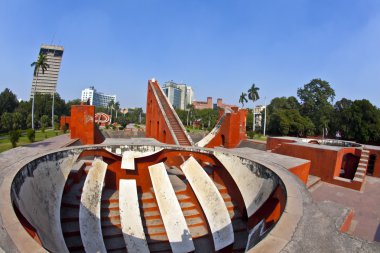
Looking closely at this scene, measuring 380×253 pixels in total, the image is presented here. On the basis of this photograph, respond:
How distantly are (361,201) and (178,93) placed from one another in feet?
412

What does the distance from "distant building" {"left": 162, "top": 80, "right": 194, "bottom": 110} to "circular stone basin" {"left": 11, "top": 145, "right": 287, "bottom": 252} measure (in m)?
112

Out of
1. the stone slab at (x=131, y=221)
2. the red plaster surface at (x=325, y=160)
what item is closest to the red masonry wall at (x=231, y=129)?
the red plaster surface at (x=325, y=160)

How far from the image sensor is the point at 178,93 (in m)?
132

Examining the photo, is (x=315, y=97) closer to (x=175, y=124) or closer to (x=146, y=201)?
(x=175, y=124)

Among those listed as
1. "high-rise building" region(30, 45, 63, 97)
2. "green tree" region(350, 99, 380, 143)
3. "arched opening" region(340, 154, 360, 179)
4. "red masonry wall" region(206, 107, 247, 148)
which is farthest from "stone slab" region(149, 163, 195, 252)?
"high-rise building" region(30, 45, 63, 97)

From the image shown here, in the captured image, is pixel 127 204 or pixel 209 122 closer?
pixel 127 204

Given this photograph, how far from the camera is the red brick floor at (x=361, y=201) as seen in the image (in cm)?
609

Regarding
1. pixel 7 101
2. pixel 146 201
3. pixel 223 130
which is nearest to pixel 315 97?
pixel 223 130

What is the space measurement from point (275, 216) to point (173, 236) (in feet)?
12.0

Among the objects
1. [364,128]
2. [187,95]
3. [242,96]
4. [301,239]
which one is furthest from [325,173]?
[187,95]

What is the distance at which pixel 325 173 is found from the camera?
1044 cm

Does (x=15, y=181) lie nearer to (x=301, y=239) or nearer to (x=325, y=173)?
(x=301, y=239)

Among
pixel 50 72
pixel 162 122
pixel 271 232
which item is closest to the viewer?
pixel 271 232

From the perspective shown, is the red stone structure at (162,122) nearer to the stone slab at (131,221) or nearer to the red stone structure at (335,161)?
the stone slab at (131,221)
